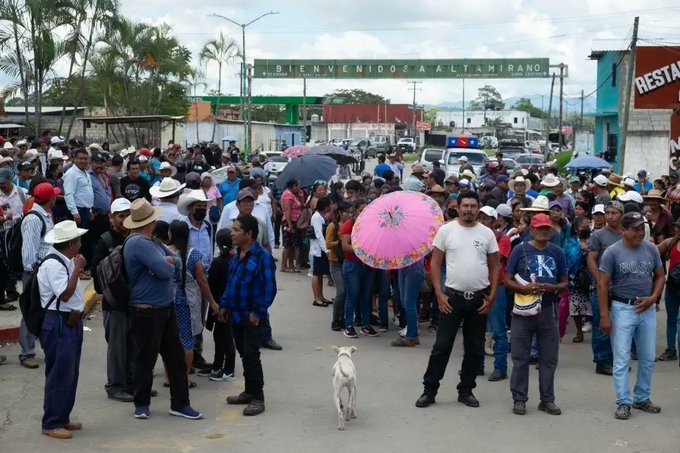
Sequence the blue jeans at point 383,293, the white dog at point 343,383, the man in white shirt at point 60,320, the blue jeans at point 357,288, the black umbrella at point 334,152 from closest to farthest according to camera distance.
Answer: the man in white shirt at point 60,320 < the white dog at point 343,383 < the blue jeans at point 357,288 < the blue jeans at point 383,293 < the black umbrella at point 334,152

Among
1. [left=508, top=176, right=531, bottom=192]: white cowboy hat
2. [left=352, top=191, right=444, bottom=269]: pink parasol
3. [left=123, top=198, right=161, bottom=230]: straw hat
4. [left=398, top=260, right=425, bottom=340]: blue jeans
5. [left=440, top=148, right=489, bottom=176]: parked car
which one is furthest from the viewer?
[left=440, top=148, right=489, bottom=176]: parked car

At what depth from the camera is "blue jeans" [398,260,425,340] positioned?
37.2 ft

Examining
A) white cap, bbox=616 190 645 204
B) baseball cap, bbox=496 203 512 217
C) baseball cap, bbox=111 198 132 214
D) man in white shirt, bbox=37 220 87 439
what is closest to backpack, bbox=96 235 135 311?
man in white shirt, bbox=37 220 87 439

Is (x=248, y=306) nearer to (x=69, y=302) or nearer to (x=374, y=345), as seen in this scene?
(x=69, y=302)

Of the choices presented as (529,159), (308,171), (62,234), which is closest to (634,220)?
(62,234)

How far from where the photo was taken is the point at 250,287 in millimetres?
8625

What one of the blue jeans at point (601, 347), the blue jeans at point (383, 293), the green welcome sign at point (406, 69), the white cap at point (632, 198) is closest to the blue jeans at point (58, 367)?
the blue jeans at point (383, 293)

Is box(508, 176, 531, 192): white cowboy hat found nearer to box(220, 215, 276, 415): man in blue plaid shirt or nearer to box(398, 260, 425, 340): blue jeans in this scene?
box(398, 260, 425, 340): blue jeans

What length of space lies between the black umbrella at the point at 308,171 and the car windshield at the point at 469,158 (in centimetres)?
1582

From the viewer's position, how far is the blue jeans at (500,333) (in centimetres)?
1006

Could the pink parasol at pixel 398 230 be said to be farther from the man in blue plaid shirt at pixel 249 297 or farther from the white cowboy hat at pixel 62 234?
the white cowboy hat at pixel 62 234

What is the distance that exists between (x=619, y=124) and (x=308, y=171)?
1302 inches

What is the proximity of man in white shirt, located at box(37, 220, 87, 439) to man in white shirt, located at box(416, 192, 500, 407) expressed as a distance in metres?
3.13

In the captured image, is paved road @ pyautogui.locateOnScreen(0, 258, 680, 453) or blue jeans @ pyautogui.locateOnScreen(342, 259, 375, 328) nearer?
paved road @ pyautogui.locateOnScreen(0, 258, 680, 453)
